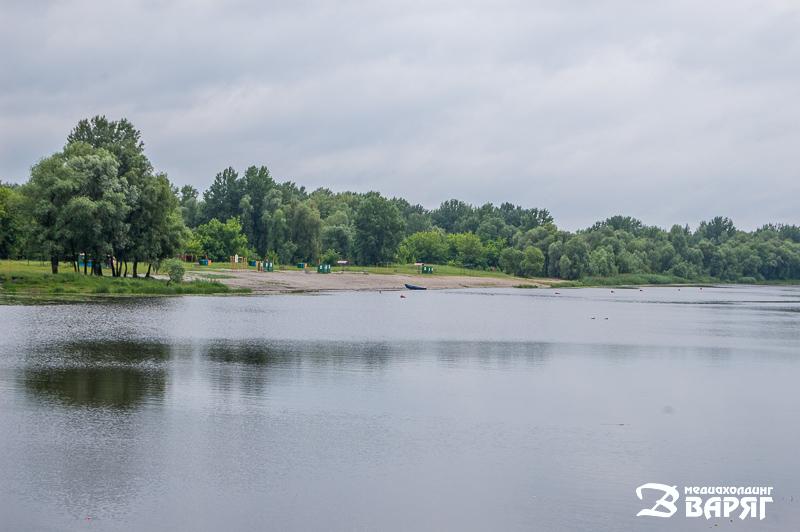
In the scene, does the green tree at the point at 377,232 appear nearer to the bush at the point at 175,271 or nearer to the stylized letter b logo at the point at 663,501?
the bush at the point at 175,271

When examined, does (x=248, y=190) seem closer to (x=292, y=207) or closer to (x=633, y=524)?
(x=292, y=207)

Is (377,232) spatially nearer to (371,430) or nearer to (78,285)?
(78,285)

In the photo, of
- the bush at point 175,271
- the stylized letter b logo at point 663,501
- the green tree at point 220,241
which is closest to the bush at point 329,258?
the green tree at point 220,241

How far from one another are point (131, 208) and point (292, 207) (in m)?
83.2

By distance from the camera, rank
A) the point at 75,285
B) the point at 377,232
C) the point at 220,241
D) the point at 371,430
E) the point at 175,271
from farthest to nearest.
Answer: the point at 377,232, the point at 220,241, the point at 175,271, the point at 75,285, the point at 371,430

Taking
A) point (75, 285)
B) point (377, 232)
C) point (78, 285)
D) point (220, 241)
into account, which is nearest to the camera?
point (75, 285)

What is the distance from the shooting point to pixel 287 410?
28.4 metres

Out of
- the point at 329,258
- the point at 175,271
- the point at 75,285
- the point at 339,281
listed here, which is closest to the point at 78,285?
the point at 75,285

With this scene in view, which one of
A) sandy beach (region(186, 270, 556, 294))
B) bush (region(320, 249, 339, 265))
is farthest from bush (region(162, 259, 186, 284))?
bush (region(320, 249, 339, 265))

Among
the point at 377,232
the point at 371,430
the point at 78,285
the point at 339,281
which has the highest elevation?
the point at 377,232

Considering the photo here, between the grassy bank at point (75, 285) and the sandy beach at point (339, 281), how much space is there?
406 inches

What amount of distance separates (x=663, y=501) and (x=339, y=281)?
395ft

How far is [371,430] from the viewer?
25.9 m

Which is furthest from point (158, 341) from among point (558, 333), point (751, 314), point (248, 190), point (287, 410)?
point (248, 190)
